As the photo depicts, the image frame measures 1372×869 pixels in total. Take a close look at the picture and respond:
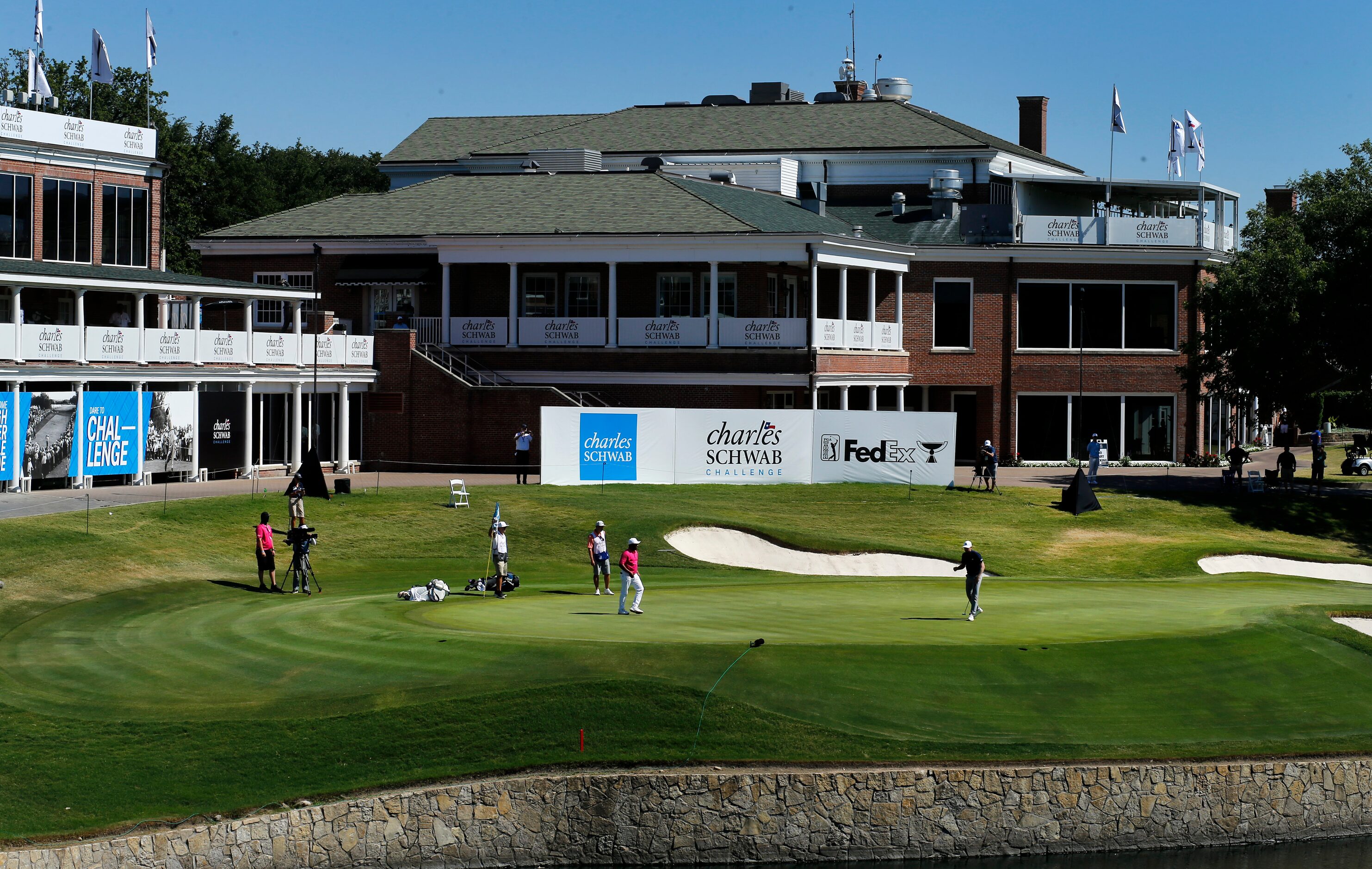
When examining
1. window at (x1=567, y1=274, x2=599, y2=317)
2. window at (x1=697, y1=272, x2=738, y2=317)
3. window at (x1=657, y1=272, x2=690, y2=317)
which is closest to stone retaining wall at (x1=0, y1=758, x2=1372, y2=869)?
window at (x1=697, y1=272, x2=738, y2=317)

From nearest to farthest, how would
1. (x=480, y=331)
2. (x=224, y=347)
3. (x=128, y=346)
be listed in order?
(x=128, y=346), (x=224, y=347), (x=480, y=331)

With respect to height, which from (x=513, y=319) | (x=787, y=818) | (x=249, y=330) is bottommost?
(x=787, y=818)

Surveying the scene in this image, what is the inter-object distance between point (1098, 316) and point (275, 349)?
30.1 m

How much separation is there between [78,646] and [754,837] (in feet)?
39.8

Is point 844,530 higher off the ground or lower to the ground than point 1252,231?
lower

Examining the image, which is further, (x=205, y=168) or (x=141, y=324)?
(x=205, y=168)

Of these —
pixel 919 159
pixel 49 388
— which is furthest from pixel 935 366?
pixel 49 388

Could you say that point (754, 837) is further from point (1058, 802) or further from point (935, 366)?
point (935, 366)

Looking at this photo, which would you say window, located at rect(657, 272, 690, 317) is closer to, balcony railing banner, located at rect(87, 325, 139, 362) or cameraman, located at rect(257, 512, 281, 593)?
balcony railing banner, located at rect(87, 325, 139, 362)

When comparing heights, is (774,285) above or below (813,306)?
above

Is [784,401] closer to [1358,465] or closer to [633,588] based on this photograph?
[1358,465]

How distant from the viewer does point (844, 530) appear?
142 feet

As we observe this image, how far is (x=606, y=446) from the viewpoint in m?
47.0

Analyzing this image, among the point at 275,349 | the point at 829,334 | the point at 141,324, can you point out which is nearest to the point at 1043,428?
the point at 829,334
